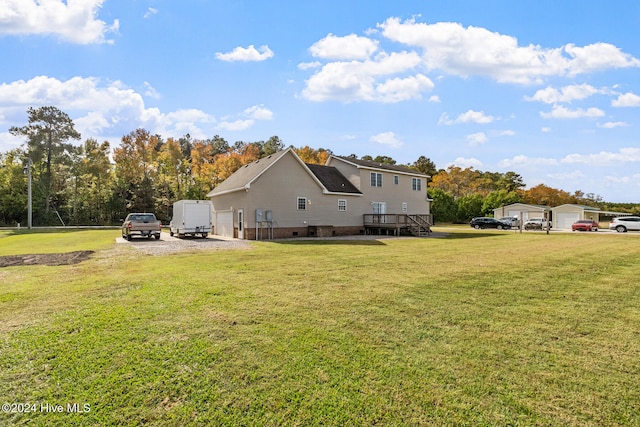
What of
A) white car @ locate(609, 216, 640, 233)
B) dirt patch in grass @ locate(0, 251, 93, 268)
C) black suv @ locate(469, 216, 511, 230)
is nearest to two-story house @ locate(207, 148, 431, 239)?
black suv @ locate(469, 216, 511, 230)

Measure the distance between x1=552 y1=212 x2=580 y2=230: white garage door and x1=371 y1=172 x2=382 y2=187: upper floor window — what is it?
26.7 metres

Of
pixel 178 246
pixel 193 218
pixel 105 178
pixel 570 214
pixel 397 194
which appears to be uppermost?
pixel 105 178

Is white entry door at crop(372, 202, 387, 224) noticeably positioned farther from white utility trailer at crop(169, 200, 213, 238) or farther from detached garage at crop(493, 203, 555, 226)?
detached garage at crop(493, 203, 555, 226)

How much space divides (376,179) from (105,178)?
39825 millimetres

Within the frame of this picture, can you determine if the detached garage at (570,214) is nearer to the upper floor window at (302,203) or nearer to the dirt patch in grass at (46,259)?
the upper floor window at (302,203)

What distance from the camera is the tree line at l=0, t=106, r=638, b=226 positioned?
43781 mm

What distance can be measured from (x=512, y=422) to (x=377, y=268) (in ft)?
24.6

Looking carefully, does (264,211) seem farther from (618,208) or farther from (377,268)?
(618,208)

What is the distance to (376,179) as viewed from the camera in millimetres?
30859

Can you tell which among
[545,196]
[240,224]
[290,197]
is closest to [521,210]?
[545,196]

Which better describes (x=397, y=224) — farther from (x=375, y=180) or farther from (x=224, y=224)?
(x=224, y=224)

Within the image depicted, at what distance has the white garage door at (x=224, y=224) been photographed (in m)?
25.9

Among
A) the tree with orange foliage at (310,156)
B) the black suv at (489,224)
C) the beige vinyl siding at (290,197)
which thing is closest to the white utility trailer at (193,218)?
the beige vinyl siding at (290,197)

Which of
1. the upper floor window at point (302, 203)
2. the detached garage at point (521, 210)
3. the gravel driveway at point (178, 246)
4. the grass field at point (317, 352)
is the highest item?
the upper floor window at point (302, 203)
